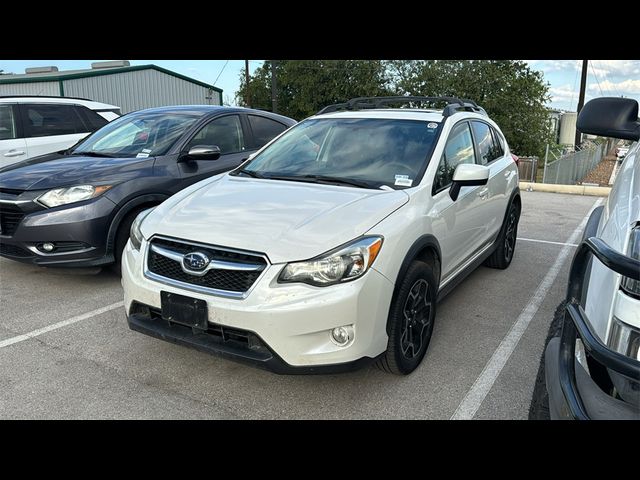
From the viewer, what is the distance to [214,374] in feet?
10.8

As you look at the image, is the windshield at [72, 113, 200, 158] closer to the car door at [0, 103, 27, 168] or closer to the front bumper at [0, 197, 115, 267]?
the front bumper at [0, 197, 115, 267]

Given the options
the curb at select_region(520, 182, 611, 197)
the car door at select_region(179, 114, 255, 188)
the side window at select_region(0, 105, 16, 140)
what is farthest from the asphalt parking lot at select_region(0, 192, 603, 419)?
the curb at select_region(520, 182, 611, 197)

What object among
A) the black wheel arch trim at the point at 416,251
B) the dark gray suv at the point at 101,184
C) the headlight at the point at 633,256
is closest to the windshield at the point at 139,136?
the dark gray suv at the point at 101,184

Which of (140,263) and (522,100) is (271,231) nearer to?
(140,263)

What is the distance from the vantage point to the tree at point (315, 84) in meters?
39.5

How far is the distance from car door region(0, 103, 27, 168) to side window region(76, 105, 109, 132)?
93 centimetres

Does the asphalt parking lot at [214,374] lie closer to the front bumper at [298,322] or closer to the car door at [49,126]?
the front bumper at [298,322]

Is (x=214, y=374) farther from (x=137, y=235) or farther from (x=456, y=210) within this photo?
(x=456, y=210)

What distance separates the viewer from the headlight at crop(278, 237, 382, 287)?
8.80ft

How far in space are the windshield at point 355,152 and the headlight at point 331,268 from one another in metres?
0.89

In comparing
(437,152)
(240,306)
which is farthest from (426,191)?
(240,306)

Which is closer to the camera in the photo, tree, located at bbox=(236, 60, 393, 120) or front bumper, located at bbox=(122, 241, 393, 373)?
front bumper, located at bbox=(122, 241, 393, 373)

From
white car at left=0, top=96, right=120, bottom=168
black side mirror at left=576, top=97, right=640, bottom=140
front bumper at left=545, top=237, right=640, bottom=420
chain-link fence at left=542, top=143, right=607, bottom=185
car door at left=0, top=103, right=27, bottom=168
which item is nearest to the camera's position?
front bumper at left=545, top=237, right=640, bottom=420
